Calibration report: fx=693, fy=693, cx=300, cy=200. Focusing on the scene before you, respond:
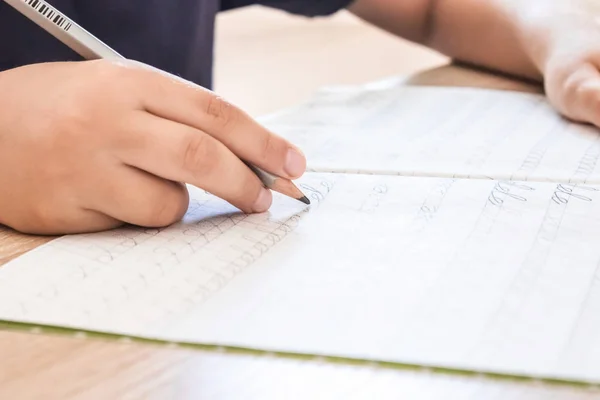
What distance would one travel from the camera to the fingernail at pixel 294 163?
38cm

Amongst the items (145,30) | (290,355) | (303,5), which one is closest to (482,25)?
(303,5)

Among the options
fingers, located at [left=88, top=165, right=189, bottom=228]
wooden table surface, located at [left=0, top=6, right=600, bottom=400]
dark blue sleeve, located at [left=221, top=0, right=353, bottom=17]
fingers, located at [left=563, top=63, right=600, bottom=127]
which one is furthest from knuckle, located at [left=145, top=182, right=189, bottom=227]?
dark blue sleeve, located at [left=221, top=0, right=353, bottom=17]

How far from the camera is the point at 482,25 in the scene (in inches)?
29.0

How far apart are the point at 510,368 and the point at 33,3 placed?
0.96 ft

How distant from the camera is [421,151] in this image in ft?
1.59

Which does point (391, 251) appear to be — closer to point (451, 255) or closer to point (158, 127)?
point (451, 255)

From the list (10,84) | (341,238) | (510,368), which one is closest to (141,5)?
(10,84)

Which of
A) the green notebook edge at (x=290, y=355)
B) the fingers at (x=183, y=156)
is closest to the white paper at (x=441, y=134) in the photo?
the fingers at (x=183, y=156)

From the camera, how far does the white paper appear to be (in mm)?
449

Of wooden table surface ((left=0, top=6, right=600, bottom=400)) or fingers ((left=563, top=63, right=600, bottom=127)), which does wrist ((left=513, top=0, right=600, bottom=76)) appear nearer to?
fingers ((left=563, top=63, right=600, bottom=127))

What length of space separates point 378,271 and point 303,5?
0.59 m

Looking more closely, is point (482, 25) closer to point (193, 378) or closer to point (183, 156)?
point (183, 156)

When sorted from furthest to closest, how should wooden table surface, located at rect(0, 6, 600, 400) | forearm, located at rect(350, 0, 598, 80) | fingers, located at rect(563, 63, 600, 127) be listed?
forearm, located at rect(350, 0, 598, 80), fingers, located at rect(563, 63, 600, 127), wooden table surface, located at rect(0, 6, 600, 400)

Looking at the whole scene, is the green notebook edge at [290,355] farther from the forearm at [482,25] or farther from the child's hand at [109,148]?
the forearm at [482,25]
